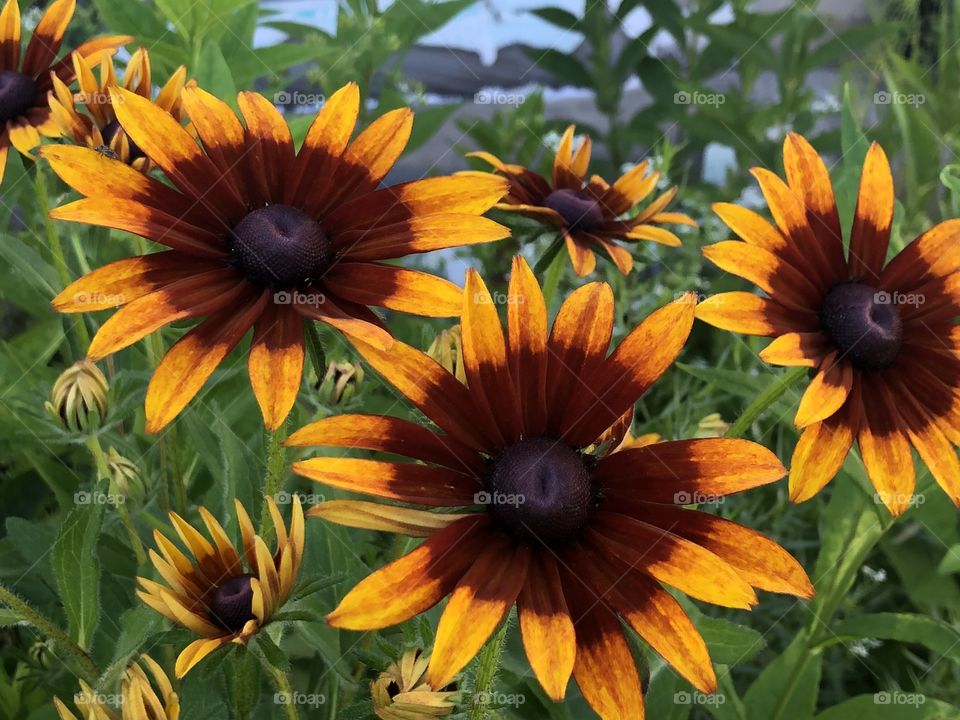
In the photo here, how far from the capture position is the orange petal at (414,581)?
1.33ft

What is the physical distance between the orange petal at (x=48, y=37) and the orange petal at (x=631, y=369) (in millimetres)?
599

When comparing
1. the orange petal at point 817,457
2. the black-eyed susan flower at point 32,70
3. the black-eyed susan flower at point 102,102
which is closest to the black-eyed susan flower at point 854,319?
the orange petal at point 817,457

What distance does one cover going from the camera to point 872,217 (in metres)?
0.71

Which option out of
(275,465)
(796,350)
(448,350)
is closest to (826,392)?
(796,350)

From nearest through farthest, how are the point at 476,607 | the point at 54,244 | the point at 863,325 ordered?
the point at 476,607 → the point at 863,325 → the point at 54,244

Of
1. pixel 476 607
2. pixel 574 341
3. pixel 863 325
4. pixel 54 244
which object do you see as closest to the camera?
pixel 476 607

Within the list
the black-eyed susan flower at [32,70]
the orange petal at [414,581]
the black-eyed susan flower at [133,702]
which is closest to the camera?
the orange petal at [414,581]

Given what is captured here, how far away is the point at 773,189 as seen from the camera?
65cm

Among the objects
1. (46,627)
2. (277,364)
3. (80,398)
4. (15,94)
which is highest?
(15,94)

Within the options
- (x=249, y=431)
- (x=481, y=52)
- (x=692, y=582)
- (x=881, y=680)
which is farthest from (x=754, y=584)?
(x=481, y=52)

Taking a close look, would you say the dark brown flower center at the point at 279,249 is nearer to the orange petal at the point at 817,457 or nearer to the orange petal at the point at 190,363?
the orange petal at the point at 190,363

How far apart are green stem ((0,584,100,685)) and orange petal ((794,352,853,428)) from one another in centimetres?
51

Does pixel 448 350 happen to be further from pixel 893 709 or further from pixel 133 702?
pixel 893 709

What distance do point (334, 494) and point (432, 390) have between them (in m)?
0.31
